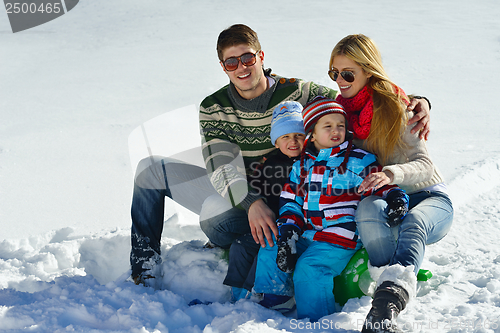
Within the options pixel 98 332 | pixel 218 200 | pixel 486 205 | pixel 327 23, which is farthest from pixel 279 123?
pixel 327 23

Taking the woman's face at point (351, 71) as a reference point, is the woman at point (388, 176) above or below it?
below

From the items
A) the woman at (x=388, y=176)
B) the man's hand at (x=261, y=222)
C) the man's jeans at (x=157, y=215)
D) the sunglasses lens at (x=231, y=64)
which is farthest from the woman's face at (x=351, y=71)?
the man's jeans at (x=157, y=215)

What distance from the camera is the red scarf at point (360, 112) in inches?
93.8

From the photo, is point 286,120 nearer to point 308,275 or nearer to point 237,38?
point 237,38

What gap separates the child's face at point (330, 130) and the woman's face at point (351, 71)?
0.25 meters

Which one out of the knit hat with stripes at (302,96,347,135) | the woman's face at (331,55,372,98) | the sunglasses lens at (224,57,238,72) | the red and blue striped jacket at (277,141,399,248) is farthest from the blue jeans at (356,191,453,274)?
the sunglasses lens at (224,57,238,72)

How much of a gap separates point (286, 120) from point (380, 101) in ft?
1.76

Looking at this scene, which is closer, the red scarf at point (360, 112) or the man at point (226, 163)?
the red scarf at point (360, 112)

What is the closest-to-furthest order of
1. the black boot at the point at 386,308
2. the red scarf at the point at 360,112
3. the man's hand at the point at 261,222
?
the black boot at the point at 386,308, the man's hand at the point at 261,222, the red scarf at the point at 360,112

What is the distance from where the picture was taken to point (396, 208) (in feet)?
6.62

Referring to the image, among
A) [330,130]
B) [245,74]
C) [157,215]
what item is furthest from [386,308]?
[245,74]

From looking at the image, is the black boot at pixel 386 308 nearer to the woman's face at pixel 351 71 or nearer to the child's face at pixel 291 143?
the child's face at pixel 291 143

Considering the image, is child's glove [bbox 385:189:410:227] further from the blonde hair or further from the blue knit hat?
the blue knit hat

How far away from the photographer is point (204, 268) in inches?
102
